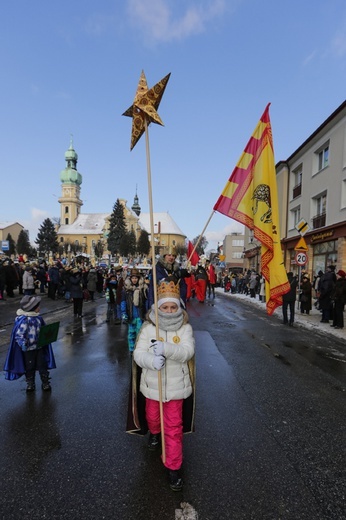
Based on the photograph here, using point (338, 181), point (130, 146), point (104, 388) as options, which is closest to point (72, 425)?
point (104, 388)

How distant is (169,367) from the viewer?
302cm

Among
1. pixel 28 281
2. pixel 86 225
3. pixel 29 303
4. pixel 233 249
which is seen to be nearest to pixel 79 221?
pixel 86 225

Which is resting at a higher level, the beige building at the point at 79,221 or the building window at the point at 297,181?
the beige building at the point at 79,221

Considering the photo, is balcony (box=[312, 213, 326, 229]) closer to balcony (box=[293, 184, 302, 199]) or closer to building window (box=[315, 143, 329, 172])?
building window (box=[315, 143, 329, 172])

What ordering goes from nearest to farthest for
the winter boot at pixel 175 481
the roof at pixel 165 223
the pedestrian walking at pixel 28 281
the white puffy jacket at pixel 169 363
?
1. the winter boot at pixel 175 481
2. the white puffy jacket at pixel 169 363
3. the pedestrian walking at pixel 28 281
4. the roof at pixel 165 223

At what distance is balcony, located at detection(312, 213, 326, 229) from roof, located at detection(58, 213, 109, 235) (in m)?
100

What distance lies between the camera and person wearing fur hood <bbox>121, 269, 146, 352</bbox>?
6.98m

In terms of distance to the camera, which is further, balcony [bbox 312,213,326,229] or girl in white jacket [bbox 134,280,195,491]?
balcony [bbox 312,213,326,229]

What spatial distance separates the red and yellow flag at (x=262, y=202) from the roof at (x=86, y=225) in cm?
11424

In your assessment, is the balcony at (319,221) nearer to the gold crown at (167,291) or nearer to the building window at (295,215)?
the building window at (295,215)

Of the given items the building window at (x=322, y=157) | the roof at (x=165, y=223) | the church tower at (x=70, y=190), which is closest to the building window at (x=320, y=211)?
the building window at (x=322, y=157)

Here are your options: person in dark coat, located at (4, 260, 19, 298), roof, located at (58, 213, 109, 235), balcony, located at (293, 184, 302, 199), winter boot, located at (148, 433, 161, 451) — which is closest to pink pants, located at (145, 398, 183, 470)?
winter boot, located at (148, 433, 161, 451)

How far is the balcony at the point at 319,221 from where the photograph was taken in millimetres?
20736

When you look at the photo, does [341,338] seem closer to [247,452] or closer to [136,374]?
[247,452]
